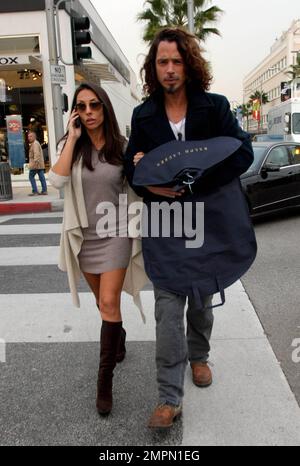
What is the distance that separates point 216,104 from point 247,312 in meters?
2.28

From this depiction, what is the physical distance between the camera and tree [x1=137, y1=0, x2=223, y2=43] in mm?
24234

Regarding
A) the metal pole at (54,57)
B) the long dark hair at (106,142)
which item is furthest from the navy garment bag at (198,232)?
the metal pole at (54,57)

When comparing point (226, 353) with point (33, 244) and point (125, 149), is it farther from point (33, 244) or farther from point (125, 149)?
point (33, 244)

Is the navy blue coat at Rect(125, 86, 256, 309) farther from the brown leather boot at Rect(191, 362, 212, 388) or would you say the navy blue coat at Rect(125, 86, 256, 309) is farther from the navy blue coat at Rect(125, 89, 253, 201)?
the brown leather boot at Rect(191, 362, 212, 388)

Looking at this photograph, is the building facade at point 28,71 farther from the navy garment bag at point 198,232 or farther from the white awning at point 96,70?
the navy garment bag at point 198,232

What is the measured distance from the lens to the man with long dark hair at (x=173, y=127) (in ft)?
7.70

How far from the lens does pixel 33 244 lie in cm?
717

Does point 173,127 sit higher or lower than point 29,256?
higher

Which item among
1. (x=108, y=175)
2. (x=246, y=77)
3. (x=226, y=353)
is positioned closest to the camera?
(x=108, y=175)

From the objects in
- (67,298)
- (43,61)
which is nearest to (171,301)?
(67,298)

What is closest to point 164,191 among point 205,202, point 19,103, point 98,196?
point 205,202

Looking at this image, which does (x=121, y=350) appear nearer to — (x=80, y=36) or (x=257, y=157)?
(x=257, y=157)

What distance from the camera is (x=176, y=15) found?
2494 cm

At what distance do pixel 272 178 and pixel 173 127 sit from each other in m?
6.29
